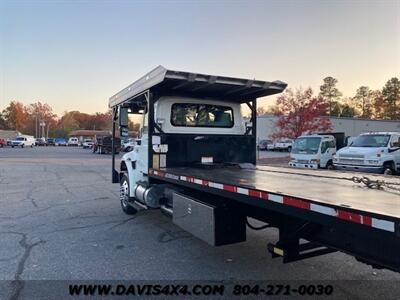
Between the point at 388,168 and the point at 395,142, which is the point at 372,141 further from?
the point at 388,168

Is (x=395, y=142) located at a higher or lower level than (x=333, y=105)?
lower

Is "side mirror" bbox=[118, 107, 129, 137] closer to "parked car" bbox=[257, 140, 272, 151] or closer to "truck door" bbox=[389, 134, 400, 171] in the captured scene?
"truck door" bbox=[389, 134, 400, 171]

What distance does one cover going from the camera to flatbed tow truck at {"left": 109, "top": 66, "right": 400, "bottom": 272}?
277 cm

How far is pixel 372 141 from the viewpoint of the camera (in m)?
16.8

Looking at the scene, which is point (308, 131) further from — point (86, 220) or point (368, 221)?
point (368, 221)

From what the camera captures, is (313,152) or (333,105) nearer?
(313,152)

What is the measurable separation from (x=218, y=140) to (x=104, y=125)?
128m

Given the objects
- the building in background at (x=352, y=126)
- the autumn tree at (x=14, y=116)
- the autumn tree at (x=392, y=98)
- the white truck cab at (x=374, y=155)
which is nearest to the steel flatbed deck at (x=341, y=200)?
the white truck cab at (x=374, y=155)

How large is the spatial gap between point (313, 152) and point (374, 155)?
13.1 feet

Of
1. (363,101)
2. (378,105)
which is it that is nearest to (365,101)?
(363,101)

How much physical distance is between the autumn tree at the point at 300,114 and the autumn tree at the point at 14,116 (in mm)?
99004

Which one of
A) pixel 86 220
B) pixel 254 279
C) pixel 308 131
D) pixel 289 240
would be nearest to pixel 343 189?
pixel 289 240

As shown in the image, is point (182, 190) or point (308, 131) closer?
point (182, 190)

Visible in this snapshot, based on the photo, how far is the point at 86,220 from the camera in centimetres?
765
